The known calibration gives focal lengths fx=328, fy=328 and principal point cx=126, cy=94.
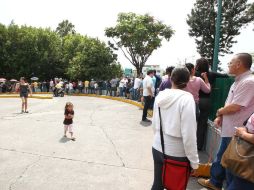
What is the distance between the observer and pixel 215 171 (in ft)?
15.2

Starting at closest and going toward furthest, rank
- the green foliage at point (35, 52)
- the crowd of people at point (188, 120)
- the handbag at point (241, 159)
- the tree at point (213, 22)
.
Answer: the handbag at point (241, 159)
the crowd of people at point (188, 120)
the tree at point (213, 22)
the green foliage at point (35, 52)

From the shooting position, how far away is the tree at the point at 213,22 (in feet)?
107

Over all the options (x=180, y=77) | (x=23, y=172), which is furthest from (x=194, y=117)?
(x=23, y=172)

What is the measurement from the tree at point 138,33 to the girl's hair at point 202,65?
3030cm

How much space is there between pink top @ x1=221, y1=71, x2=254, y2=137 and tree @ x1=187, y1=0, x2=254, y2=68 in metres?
29.0

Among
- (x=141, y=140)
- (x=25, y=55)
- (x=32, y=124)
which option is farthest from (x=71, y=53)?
(x=141, y=140)

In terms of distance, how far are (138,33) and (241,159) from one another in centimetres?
3365

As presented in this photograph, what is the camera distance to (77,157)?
6754 mm

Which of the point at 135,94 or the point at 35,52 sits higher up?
the point at 35,52

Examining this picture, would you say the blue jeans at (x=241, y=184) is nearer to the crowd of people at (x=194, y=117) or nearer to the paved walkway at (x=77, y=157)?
the crowd of people at (x=194, y=117)

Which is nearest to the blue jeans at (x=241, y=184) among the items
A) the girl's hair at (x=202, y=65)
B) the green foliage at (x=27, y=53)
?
the girl's hair at (x=202, y=65)

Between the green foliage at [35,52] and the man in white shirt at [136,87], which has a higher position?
the green foliage at [35,52]

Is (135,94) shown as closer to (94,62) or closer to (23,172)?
(23,172)

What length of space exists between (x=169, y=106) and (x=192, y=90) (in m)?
2.78
